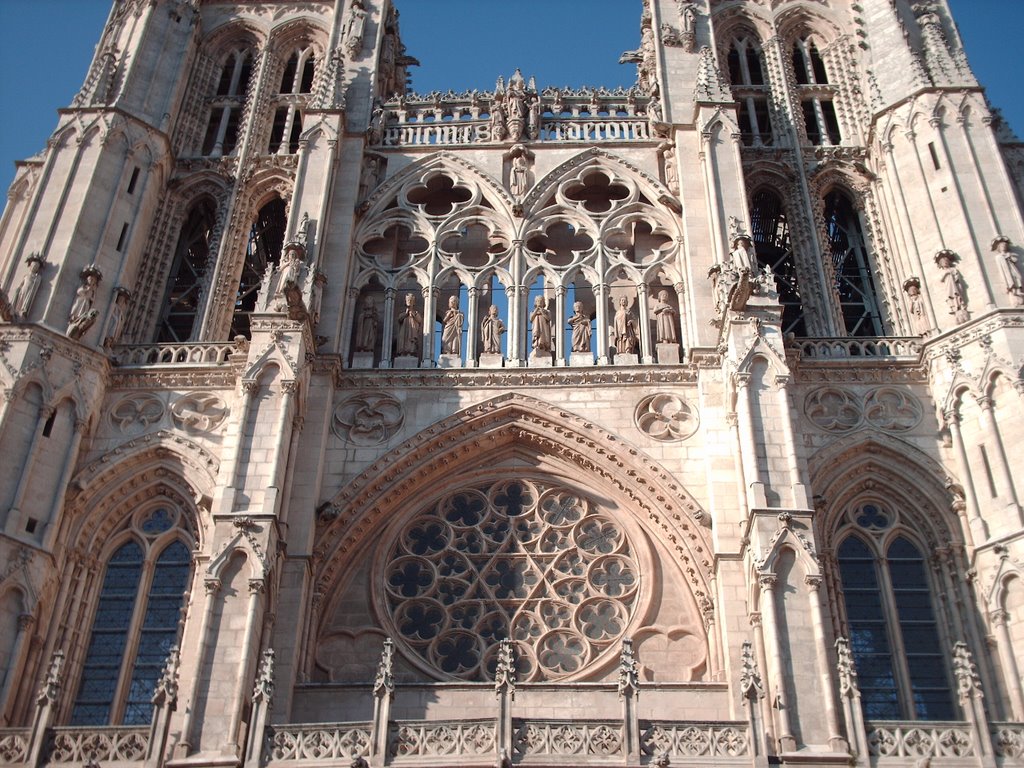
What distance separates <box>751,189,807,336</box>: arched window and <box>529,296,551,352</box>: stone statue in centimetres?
477

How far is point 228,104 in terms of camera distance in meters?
27.4

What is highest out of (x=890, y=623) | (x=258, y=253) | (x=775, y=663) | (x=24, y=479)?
(x=258, y=253)

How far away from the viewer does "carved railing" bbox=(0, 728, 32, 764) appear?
52.3ft

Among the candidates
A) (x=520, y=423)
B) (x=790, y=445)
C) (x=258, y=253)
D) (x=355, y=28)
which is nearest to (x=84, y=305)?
(x=258, y=253)

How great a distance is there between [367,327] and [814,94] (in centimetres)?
1094

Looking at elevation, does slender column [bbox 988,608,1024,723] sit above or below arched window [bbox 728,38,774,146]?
below

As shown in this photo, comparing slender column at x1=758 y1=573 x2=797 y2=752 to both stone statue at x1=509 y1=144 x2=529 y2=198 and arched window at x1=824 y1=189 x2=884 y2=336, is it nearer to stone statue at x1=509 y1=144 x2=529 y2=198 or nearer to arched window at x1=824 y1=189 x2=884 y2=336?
arched window at x1=824 y1=189 x2=884 y2=336

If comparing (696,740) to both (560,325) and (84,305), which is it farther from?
(84,305)

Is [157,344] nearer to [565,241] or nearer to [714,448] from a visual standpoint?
[565,241]

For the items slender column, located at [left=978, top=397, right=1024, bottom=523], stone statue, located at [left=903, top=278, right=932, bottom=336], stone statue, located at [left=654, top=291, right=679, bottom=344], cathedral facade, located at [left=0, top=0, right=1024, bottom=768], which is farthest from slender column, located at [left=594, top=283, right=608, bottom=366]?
slender column, located at [left=978, top=397, right=1024, bottom=523]

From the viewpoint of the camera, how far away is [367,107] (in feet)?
83.5

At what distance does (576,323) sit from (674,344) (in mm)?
1645

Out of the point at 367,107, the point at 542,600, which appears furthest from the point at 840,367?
the point at 367,107

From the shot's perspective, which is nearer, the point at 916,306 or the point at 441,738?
the point at 441,738
